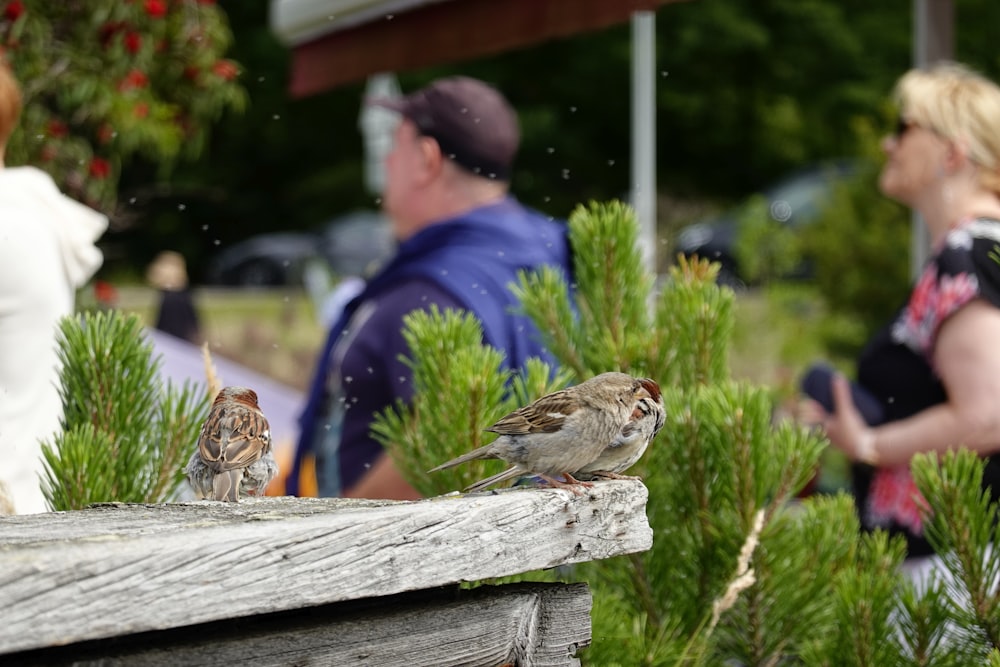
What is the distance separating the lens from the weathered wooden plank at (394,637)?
0.95m

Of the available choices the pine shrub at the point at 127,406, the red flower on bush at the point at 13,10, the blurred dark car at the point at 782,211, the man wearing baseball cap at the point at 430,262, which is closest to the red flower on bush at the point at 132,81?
the red flower on bush at the point at 13,10

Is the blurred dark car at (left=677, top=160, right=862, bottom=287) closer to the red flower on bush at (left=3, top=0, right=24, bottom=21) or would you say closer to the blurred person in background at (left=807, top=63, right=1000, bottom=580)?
the red flower on bush at (left=3, top=0, right=24, bottom=21)

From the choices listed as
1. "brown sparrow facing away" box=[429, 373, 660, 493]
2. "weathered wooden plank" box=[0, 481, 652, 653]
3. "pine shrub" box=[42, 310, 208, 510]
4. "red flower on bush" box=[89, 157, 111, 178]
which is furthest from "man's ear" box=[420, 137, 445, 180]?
"red flower on bush" box=[89, 157, 111, 178]

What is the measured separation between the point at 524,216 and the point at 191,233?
25.1 metres

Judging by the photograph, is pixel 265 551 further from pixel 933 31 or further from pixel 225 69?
pixel 225 69

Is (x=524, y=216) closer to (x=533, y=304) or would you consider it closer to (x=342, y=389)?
(x=342, y=389)

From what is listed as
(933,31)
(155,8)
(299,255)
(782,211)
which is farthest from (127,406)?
(299,255)

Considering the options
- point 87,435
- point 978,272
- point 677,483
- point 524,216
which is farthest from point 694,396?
point 524,216

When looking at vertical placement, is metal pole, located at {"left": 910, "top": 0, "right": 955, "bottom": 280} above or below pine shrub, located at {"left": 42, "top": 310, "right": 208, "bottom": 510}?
above

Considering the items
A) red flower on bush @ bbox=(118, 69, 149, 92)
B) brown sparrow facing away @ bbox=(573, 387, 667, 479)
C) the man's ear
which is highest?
red flower on bush @ bbox=(118, 69, 149, 92)

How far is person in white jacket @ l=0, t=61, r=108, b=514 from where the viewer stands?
6.66 ft

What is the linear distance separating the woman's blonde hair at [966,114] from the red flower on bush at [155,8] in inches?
164

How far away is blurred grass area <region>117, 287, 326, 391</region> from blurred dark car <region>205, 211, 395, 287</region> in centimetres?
160

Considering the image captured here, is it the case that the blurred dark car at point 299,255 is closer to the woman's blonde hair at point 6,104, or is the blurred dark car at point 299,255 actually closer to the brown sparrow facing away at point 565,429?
the woman's blonde hair at point 6,104
